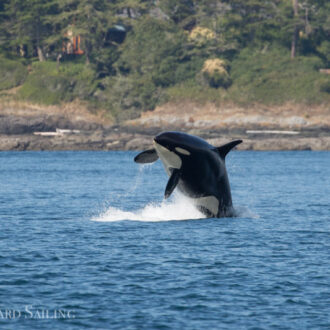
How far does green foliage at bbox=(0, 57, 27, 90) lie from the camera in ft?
395

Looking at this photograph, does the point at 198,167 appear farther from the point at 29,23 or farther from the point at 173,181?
the point at 29,23

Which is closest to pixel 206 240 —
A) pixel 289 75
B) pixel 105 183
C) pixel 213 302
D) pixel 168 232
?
pixel 168 232

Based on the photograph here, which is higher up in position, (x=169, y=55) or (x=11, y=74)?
(x=169, y=55)

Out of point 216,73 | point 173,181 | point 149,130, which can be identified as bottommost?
point 149,130

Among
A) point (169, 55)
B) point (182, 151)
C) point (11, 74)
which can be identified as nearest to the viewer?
point (182, 151)

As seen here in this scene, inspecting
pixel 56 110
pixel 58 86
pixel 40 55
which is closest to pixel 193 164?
pixel 56 110

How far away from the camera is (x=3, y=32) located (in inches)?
4902

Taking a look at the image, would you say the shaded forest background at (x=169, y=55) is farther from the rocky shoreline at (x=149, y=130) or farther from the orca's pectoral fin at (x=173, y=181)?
the orca's pectoral fin at (x=173, y=181)

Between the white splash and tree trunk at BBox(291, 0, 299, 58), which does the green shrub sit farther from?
the white splash

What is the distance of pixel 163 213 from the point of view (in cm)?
3303

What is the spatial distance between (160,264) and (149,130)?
283 ft

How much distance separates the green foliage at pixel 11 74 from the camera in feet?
395

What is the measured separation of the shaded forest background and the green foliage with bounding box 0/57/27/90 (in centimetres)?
16

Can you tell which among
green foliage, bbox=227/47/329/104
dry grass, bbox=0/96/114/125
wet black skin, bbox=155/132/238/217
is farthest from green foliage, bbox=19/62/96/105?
wet black skin, bbox=155/132/238/217
